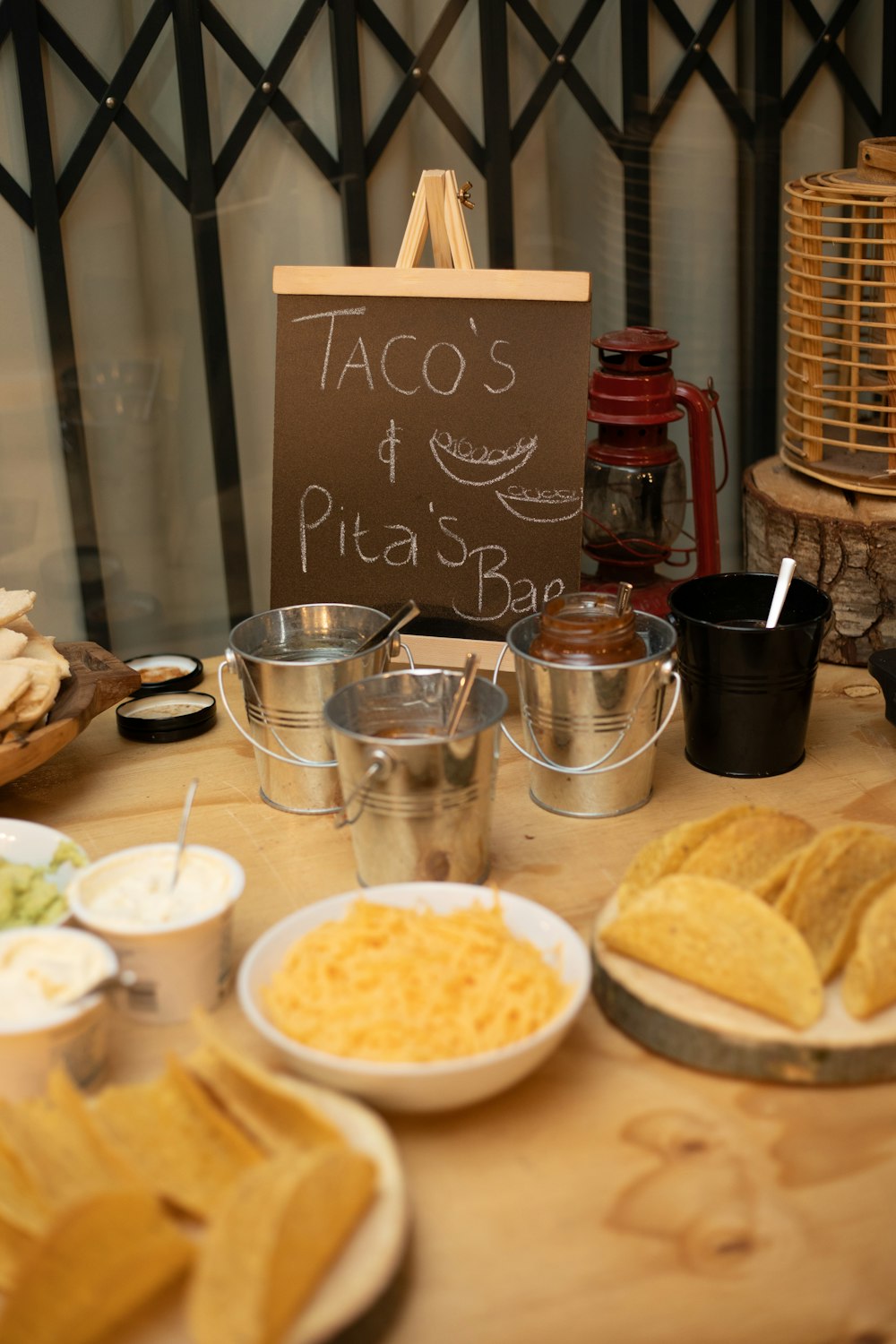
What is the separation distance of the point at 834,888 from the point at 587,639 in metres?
0.49

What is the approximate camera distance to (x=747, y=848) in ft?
4.67

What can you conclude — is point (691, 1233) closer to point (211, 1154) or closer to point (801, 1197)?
point (801, 1197)

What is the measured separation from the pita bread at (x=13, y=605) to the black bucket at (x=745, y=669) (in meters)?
0.92

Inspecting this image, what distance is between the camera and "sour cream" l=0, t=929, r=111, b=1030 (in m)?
1.20

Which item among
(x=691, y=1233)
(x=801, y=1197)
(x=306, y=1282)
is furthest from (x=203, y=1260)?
(x=801, y=1197)

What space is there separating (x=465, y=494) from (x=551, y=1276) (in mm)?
1240

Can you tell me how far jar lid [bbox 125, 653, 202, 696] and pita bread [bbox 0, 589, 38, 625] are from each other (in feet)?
0.83

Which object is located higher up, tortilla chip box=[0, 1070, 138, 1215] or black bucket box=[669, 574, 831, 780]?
black bucket box=[669, 574, 831, 780]

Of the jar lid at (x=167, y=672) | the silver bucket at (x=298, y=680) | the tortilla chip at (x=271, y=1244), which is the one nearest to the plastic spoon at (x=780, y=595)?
the silver bucket at (x=298, y=680)

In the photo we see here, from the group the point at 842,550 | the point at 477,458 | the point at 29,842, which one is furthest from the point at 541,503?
the point at 29,842

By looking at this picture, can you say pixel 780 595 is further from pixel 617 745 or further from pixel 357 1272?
pixel 357 1272

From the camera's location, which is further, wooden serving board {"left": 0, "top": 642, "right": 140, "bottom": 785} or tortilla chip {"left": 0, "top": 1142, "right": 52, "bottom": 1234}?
wooden serving board {"left": 0, "top": 642, "right": 140, "bottom": 785}

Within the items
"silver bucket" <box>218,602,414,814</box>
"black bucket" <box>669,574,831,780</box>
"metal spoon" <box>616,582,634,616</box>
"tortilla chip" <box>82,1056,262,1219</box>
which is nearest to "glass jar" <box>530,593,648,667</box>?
"metal spoon" <box>616,582,634,616</box>

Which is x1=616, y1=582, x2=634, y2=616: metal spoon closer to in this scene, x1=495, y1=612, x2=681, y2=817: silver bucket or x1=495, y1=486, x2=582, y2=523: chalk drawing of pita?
x1=495, y1=612, x2=681, y2=817: silver bucket
